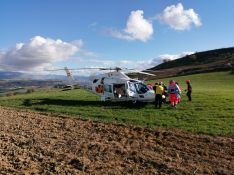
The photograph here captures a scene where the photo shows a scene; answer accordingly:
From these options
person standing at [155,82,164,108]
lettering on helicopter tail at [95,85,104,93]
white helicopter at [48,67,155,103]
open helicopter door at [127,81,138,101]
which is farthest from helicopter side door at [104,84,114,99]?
person standing at [155,82,164,108]

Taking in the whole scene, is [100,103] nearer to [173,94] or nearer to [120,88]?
[120,88]

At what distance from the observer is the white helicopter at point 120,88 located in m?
27.0

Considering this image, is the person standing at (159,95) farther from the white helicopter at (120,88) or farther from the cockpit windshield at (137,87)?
the cockpit windshield at (137,87)

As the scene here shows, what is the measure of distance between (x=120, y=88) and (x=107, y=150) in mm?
14324

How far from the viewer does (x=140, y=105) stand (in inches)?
1061

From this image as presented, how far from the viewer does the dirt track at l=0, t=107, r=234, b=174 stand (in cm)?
1212

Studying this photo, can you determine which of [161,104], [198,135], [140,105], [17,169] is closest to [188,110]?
[161,104]

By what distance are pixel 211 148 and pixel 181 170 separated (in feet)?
10.8

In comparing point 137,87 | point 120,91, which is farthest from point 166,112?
point 120,91

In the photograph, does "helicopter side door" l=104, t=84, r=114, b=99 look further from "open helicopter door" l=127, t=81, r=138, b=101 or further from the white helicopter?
"open helicopter door" l=127, t=81, r=138, b=101

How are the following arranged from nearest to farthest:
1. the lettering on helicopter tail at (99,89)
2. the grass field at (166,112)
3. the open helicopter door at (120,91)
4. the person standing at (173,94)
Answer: the grass field at (166,112), the person standing at (173,94), the open helicopter door at (120,91), the lettering on helicopter tail at (99,89)

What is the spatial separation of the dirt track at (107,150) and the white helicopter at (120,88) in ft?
26.5

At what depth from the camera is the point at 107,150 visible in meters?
14.2

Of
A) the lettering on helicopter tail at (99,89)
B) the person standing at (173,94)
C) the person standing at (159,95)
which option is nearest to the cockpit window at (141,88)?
the person standing at (159,95)
